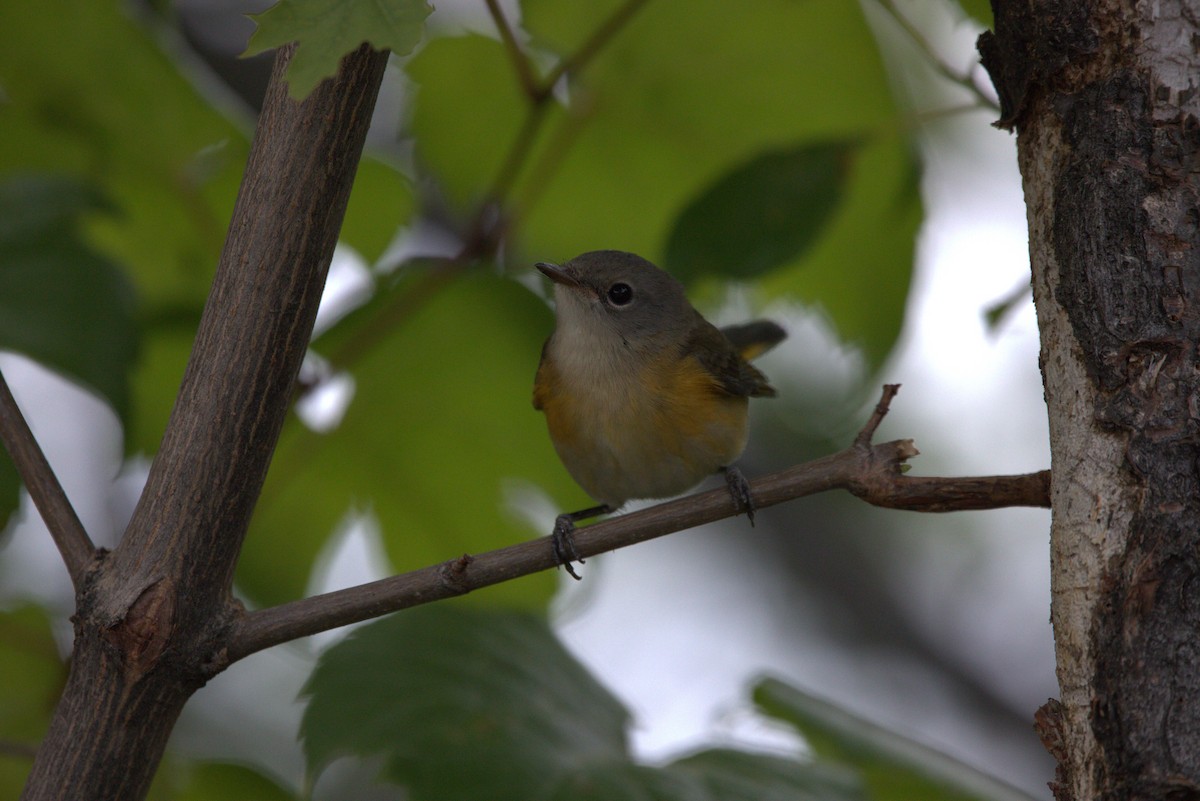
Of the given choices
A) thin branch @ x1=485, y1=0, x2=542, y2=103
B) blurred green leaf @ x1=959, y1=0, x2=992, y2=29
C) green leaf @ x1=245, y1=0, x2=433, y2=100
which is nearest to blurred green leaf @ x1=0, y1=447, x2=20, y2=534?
green leaf @ x1=245, y1=0, x2=433, y2=100

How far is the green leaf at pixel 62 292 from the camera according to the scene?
2213 mm

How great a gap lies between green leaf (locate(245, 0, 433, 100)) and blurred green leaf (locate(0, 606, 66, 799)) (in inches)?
65.8

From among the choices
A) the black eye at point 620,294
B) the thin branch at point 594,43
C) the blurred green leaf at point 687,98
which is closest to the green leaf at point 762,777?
the blurred green leaf at point 687,98

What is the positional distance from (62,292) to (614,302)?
5.60 ft

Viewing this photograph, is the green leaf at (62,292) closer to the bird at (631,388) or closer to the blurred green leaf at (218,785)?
the blurred green leaf at (218,785)

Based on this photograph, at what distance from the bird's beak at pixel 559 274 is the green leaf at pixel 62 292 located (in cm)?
118

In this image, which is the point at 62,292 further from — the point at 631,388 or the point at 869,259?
the point at 869,259

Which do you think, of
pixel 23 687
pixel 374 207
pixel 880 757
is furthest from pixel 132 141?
pixel 880 757

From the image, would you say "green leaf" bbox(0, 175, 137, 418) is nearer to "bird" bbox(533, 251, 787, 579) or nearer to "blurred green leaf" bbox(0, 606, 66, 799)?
"blurred green leaf" bbox(0, 606, 66, 799)

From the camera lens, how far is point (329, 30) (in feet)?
4.44

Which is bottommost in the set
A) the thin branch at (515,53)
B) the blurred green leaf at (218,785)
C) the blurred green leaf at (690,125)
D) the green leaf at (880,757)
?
the blurred green leaf at (218,785)

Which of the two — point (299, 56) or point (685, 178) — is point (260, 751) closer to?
point (685, 178)

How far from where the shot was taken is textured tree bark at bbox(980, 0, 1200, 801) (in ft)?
4.50

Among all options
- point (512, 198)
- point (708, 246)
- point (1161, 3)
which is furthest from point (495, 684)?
point (1161, 3)
